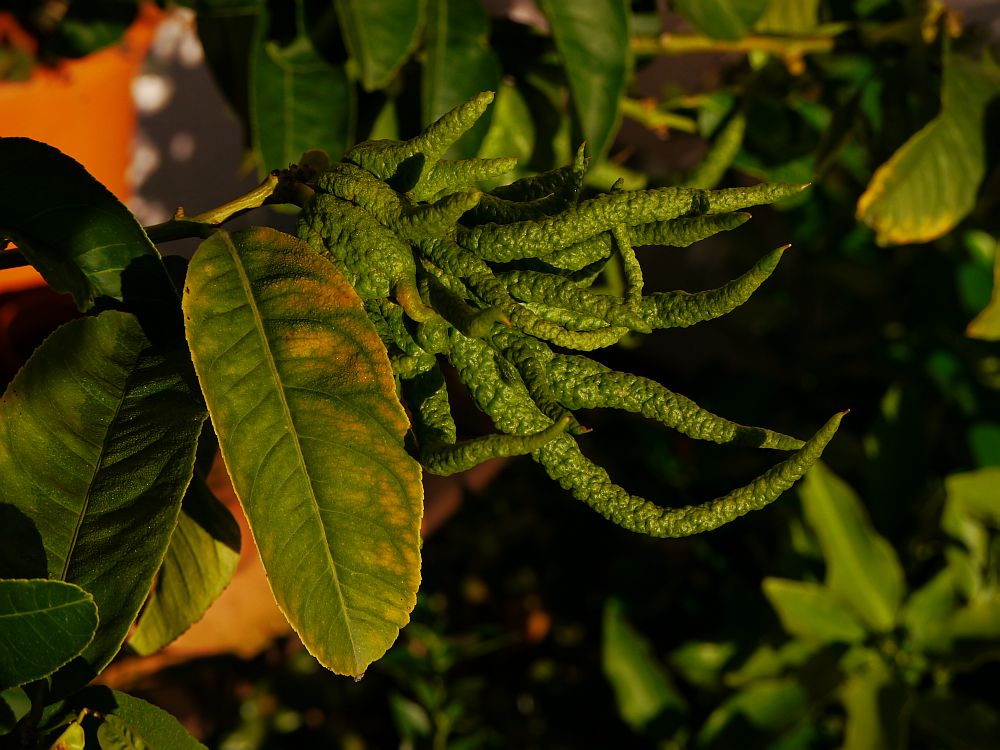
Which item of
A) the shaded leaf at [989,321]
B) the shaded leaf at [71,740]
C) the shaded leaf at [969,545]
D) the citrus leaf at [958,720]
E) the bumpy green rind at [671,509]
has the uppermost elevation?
the bumpy green rind at [671,509]

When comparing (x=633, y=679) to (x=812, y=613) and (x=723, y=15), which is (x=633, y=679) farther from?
(x=723, y=15)

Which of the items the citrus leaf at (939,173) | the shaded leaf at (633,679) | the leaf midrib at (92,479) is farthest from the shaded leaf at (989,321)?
the leaf midrib at (92,479)

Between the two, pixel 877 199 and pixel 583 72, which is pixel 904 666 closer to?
pixel 877 199

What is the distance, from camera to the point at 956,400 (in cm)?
192

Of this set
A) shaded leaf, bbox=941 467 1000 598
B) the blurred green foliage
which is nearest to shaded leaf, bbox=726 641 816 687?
the blurred green foliage

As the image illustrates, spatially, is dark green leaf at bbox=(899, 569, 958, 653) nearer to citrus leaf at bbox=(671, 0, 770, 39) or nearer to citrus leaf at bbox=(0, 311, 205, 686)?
citrus leaf at bbox=(671, 0, 770, 39)

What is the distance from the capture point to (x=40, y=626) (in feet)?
1.87

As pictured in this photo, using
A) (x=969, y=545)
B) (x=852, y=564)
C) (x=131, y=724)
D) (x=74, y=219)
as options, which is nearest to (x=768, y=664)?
(x=852, y=564)

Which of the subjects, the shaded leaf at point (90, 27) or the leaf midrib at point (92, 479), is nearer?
the leaf midrib at point (92, 479)

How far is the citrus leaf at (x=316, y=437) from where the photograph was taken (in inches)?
21.1

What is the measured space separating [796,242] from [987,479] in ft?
3.16

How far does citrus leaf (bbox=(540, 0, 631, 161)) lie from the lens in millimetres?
1177

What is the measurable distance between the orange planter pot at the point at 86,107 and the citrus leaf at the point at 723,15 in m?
1.25

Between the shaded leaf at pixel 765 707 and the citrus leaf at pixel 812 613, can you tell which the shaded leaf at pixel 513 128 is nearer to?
the citrus leaf at pixel 812 613
